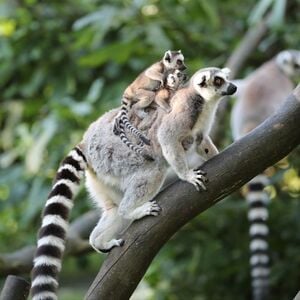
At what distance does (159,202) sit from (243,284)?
4009mm

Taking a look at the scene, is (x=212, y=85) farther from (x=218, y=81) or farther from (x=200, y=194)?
(x=200, y=194)

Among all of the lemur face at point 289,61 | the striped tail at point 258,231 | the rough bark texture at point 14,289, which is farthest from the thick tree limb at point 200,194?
the lemur face at point 289,61

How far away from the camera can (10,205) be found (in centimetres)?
668

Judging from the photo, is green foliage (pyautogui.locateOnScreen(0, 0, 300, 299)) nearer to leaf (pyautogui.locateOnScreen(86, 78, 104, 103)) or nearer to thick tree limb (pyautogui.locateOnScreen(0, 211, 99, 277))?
leaf (pyautogui.locateOnScreen(86, 78, 104, 103))

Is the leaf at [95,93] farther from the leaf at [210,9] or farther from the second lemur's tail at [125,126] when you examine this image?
the second lemur's tail at [125,126]

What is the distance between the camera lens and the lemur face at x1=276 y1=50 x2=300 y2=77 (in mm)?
6980

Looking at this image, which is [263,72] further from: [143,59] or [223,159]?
[223,159]

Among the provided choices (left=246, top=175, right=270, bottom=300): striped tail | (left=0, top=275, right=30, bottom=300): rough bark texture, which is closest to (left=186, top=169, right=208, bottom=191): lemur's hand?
(left=0, top=275, right=30, bottom=300): rough bark texture

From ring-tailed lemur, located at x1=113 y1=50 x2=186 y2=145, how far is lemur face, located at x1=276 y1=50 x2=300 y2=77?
3.11 metres

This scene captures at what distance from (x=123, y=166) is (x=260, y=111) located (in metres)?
3.22

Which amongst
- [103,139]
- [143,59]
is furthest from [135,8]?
[103,139]

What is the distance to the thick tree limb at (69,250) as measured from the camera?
511cm

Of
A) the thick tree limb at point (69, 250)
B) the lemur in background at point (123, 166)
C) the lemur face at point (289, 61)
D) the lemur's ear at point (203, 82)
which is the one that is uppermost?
the lemur face at point (289, 61)

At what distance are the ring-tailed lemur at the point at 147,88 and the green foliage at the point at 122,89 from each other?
2400mm
